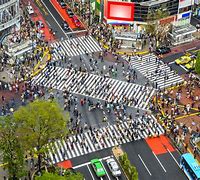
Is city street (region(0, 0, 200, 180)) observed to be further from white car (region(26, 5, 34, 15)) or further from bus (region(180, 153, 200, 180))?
white car (region(26, 5, 34, 15))

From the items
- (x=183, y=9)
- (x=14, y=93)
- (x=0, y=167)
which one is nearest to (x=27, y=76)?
(x=14, y=93)

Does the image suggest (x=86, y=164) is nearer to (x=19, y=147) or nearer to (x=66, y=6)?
(x=19, y=147)

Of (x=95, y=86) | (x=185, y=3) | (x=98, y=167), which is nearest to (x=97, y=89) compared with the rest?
(x=95, y=86)

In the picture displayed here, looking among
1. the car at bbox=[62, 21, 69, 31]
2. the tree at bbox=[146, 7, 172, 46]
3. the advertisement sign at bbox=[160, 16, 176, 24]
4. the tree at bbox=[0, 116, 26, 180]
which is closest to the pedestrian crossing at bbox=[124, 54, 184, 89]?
the tree at bbox=[146, 7, 172, 46]

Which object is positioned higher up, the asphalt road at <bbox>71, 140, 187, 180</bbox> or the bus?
the bus

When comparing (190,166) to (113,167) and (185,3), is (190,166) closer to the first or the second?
(113,167)

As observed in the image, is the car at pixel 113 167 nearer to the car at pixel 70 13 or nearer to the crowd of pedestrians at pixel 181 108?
the crowd of pedestrians at pixel 181 108
